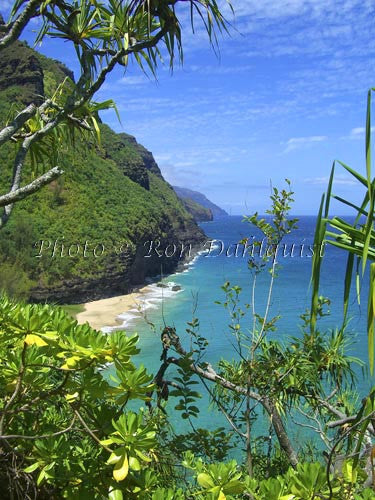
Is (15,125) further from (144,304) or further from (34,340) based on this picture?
(144,304)

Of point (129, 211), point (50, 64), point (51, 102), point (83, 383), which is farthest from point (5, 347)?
point (50, 64)

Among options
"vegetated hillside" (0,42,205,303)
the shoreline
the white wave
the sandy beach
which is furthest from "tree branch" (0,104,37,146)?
"vegetated hillside" (0,42,205,303)

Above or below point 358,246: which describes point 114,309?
below

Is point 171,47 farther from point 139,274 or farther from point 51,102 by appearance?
point 139,274

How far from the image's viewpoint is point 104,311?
28953mm

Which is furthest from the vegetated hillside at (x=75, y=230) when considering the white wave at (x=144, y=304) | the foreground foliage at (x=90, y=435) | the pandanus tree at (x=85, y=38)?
the foreground foliage at (x=90, y=435)

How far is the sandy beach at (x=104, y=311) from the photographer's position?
85.4ft

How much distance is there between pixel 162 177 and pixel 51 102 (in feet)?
343

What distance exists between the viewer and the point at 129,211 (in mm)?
44750

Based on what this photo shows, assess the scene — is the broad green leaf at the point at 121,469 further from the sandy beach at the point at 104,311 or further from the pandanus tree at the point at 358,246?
the sandy beach at the point at 104,311

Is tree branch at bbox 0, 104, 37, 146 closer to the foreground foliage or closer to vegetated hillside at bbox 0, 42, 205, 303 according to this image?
the foreground foliage

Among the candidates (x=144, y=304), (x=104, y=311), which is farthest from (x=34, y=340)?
(x=144, y=304)

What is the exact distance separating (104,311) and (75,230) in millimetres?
10988

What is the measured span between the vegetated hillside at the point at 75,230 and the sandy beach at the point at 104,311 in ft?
4.21
